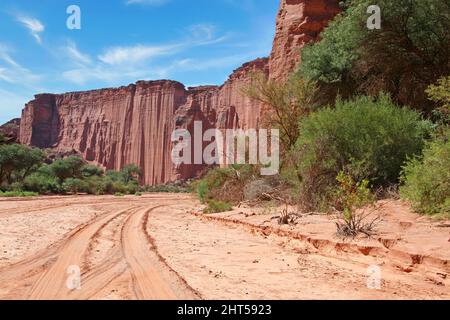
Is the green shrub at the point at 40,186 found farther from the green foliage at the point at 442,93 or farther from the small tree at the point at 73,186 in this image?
the green foliage at the point at 442,93

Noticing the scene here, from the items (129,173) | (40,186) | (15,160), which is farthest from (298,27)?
(129,173)

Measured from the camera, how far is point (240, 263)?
652 centimetres

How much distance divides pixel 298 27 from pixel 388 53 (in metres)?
9.03

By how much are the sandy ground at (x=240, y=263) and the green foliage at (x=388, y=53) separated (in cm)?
1029

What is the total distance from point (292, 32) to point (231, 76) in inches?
2388

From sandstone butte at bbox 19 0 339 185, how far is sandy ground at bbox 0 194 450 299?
5846 cm

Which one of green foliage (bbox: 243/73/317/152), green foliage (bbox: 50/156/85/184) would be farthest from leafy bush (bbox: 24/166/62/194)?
green foliage (bbox: 243/73/317/152)

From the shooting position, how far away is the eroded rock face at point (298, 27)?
26.1m

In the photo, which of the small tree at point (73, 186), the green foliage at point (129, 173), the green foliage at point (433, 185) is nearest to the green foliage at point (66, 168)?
the small tree at point (73, 186)

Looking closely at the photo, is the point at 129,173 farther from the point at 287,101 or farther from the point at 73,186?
the point at 287,101

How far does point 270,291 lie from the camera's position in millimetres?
4719

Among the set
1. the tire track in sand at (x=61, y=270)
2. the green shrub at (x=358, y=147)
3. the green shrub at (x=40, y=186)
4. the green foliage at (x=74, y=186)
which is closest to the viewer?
the tire track in sand at (x=61, y=270)

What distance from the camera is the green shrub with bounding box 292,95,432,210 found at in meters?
12.8
